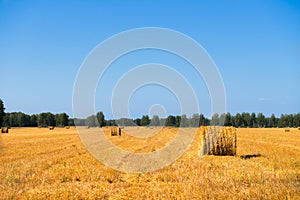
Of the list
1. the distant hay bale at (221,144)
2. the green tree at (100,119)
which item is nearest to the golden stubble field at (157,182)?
the distant hay bale at (221,144)

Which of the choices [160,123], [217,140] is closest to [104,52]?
[217,140]

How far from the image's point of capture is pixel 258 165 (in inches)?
A: 444

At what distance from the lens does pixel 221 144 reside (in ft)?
49.5

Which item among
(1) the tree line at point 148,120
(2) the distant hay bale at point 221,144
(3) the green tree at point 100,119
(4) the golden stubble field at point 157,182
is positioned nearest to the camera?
(4) the golden stubble field at point 157,182

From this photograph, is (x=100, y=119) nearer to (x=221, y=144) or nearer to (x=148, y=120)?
(x=148, y=120)

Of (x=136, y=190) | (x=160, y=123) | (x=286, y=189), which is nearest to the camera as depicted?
(x=286, y=189)

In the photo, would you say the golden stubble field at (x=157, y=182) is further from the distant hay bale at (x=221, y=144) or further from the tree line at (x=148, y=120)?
the tree line at (x=148, y=120)

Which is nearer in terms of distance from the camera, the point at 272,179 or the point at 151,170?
the point at 272,179

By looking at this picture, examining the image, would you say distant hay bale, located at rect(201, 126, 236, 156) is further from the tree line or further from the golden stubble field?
the tree line

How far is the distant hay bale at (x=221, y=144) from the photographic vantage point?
49.3 ft

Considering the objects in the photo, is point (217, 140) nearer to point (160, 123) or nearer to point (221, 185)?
point (221, 185)

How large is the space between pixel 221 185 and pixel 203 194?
1.08 metres

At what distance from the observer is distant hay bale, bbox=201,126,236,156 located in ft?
49.3

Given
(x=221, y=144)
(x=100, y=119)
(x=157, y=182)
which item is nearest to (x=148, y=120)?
(x=100, y=119)
